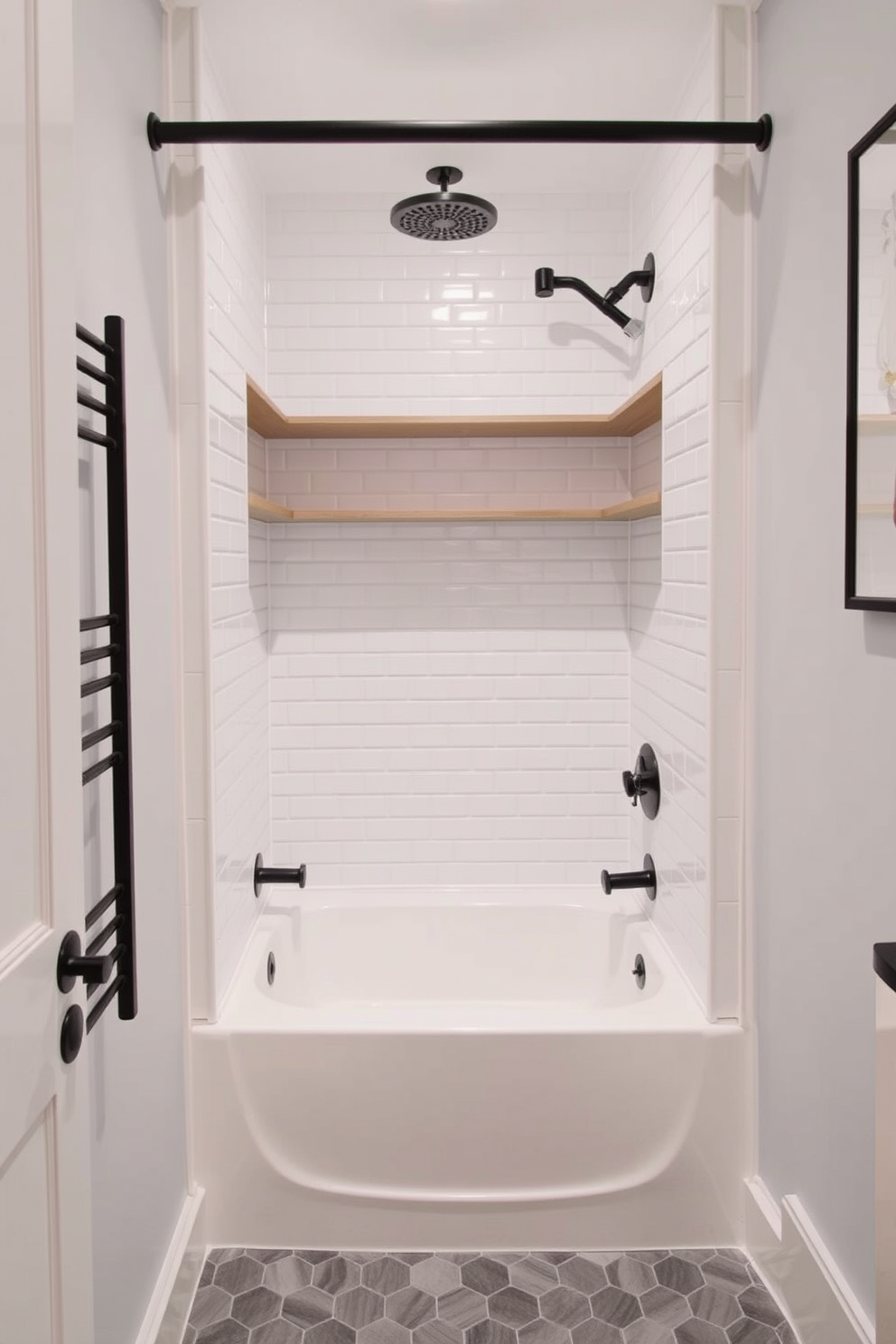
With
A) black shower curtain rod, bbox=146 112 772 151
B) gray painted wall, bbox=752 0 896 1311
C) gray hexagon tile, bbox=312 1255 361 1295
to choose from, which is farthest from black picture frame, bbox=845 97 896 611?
gray hexagon tile, bbox=312 1255 361 1295

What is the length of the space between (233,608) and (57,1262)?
5.25ft

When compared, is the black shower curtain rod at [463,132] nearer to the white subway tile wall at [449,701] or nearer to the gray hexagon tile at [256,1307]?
the white subway tile wall at [449,701]

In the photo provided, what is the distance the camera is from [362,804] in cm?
318

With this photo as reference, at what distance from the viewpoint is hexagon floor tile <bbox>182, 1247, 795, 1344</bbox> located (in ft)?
6.26

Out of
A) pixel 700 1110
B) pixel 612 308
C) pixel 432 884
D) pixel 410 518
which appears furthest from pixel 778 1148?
pixel 612 308

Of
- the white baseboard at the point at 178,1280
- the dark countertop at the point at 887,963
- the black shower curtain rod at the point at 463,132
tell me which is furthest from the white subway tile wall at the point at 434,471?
the dark countertop at the point at 887,963

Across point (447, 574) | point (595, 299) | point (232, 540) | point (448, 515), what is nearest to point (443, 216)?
point (595, 299)

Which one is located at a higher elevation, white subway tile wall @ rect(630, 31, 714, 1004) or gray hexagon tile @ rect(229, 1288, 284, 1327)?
white subway tile wall @ rect(630, 31, 714, 1004)

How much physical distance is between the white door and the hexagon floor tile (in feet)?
3.35

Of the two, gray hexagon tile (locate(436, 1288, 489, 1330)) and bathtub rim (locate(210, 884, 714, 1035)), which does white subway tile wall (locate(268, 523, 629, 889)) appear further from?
gray hexagon tile (locate(436, 1288, 489, 1330))

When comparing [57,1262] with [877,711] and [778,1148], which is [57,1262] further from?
[778,1148]

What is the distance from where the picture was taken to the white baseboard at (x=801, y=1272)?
1.65m

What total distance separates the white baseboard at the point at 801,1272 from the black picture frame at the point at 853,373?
1153 millimetres

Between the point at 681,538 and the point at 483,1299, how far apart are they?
1688 mm
